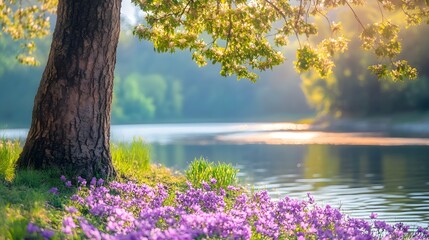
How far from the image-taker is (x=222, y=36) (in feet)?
45.4

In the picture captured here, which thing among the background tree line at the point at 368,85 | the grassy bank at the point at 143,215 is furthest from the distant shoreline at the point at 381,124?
the grassy bank at the point at 143,215

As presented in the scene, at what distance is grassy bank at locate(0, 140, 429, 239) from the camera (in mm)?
7207

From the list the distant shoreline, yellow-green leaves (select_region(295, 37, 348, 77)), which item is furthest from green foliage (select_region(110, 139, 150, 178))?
the distant shoreline

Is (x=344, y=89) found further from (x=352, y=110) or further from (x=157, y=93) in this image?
(x=157, y=93)

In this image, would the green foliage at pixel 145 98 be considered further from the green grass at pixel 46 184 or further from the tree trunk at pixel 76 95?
the tree trunk at pixel 76 95

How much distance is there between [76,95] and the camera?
11758 millimetres

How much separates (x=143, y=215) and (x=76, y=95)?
4229 millimetres

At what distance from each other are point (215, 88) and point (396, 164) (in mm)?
99239

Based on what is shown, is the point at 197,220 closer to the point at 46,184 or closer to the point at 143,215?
the point at 143,215

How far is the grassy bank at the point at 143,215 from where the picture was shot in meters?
7.21

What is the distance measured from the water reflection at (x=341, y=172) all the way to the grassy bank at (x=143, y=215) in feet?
12.3

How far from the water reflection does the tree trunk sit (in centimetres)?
407

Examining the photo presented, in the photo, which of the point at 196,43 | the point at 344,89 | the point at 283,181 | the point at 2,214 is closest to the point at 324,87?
the point at 344,89

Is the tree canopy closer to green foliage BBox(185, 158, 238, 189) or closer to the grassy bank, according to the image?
green foliage BBox(185, 158, 238, 189)
